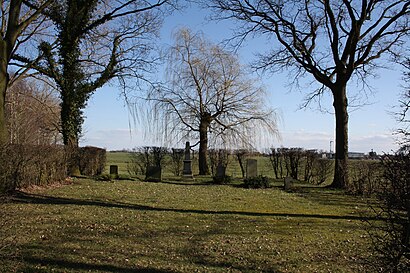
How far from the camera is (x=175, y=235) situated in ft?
26.2

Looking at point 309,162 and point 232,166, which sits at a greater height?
point 309,162

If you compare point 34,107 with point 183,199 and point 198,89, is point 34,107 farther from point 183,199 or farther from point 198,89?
point 183,199

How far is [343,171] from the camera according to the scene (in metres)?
18.9

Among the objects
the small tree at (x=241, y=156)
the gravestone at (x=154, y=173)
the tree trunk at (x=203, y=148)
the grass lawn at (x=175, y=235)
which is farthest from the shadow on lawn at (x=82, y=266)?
the tree trunk at (x=203, y=148)

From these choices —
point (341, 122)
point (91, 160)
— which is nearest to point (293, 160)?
point (341, 122)

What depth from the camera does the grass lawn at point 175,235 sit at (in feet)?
19.5

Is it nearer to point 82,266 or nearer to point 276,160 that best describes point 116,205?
point 82,266

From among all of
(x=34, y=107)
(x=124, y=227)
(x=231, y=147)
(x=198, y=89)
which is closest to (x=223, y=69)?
(x=198, y=89)

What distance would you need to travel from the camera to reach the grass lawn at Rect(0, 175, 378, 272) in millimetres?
5934

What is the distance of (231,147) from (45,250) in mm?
22043

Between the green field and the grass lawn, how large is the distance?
1 centimetres

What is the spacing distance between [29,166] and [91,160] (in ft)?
29.3

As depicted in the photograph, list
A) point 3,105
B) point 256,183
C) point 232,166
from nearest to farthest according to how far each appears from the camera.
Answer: point 3,105 < point 256,183 < point 232,166

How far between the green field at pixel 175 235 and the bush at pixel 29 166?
56cm
